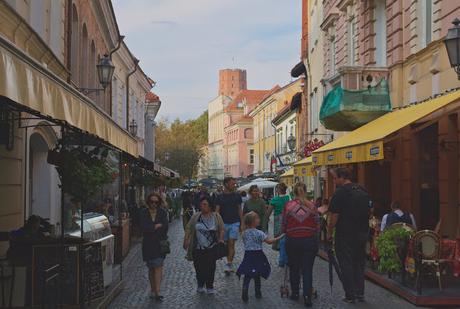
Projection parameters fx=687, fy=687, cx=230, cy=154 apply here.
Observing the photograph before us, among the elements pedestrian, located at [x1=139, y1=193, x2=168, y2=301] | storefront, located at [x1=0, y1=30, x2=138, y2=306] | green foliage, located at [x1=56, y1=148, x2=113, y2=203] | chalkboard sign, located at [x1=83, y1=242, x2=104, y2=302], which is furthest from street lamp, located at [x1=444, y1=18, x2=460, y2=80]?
chalkboard sign, located at [x1=83, y1=242, x2=104, y2=302]

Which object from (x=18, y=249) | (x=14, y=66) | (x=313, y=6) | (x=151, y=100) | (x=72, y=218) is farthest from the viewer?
(x=151, y=100)

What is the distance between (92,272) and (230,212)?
483 centimetres

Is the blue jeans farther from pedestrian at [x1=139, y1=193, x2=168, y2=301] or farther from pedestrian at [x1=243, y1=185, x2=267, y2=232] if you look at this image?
pedestrian at [x1=243, y1=185, x2=267, y2=232]

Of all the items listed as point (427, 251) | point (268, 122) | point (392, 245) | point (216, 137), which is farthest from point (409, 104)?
point (216, 137)

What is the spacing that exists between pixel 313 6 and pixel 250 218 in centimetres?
2692

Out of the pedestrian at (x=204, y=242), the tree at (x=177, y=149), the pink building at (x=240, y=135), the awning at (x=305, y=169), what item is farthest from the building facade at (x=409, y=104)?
the pink building at (x=240, y=135)

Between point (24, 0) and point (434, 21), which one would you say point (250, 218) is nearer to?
point (24, 0)

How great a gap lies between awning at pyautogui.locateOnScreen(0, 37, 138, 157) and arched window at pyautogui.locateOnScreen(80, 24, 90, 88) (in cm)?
1238

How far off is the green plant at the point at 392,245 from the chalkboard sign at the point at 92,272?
4.58m

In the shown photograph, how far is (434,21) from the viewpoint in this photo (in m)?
15.0

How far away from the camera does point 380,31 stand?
20.4 metres

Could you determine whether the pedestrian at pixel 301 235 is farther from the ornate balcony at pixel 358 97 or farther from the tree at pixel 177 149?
the tree at pixel 177 149

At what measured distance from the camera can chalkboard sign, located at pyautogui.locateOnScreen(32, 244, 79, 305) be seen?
8.11m

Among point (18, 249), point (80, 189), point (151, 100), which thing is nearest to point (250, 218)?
point (80, 189)
